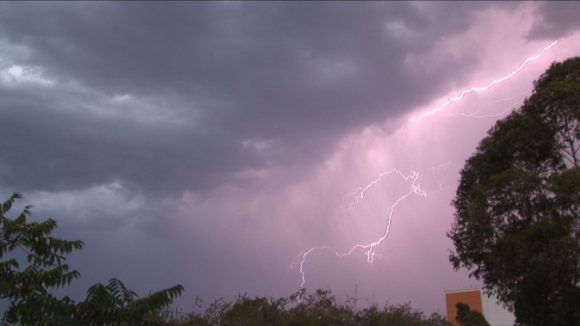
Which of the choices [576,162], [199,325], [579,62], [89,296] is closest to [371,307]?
[199,325]

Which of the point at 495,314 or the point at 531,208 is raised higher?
the point at 495,314

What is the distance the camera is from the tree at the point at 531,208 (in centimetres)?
1508

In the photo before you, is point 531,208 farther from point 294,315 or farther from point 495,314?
point 495,314

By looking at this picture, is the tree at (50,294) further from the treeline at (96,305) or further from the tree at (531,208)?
Answer: the tree at (531,208)

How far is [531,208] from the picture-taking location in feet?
52.3

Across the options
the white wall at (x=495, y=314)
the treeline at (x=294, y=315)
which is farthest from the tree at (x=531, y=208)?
the white wall at (x=495, y=314)

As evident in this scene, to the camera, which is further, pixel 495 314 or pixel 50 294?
pixel 495 314

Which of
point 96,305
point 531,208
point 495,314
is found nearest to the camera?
point 96,305

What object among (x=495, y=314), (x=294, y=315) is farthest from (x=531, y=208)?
(x=495, y=314)

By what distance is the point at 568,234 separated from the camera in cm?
1484

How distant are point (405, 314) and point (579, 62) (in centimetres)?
1090

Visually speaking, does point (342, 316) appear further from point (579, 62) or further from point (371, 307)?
→ point (579, 62)

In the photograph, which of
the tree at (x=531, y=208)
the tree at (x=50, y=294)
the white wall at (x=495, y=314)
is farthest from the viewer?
the white wall at (x=495, y=314)

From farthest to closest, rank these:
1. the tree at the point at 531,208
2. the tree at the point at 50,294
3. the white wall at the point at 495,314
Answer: the white wall at the point at 495,314 → the tree at the point at 531,208 → the tree at the point at 50,294
